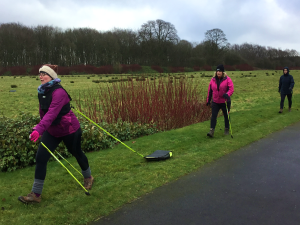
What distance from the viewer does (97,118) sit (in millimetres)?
10125

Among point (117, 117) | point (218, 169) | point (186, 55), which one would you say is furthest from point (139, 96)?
point (186, 55)

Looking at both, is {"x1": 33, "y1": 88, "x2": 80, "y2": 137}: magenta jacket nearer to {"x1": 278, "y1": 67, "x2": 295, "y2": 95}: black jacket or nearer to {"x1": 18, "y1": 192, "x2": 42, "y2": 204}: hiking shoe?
{"x1": 18, "y1": 192, "x2": 42, "y2": 204}: hiking shoe

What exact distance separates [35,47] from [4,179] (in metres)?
64.5

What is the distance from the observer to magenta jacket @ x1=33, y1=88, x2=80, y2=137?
147 inches

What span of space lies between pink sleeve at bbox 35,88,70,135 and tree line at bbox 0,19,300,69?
6143 cm

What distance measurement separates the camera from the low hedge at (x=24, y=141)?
5930mm

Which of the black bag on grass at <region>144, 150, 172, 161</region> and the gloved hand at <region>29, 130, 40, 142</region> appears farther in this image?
the black bag on grass at <region>144, 150, 172, 161</region>

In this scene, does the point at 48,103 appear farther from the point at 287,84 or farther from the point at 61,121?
the point at 287,84

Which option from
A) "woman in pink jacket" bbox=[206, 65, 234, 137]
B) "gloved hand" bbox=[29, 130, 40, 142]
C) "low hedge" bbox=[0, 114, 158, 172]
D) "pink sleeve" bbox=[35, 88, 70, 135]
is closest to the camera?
"gloved hand" bbox=[29, 130, 40, 142]

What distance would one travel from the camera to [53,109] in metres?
3.81

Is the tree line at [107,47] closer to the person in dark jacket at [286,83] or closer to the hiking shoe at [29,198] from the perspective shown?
the person in dark jacket at [286,83]

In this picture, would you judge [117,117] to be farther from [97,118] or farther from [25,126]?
[25,126]

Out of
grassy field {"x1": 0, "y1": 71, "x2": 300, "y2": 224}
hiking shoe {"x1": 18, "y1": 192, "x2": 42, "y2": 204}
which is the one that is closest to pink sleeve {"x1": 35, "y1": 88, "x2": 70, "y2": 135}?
hiking shoe {"x1": 18, "y1": 192, "x2": 42, "y2": 204}

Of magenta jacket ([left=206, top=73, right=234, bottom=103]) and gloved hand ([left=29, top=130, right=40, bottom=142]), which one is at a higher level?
magenta jacket ([left=206, top=73, right=234, bottom=103])
